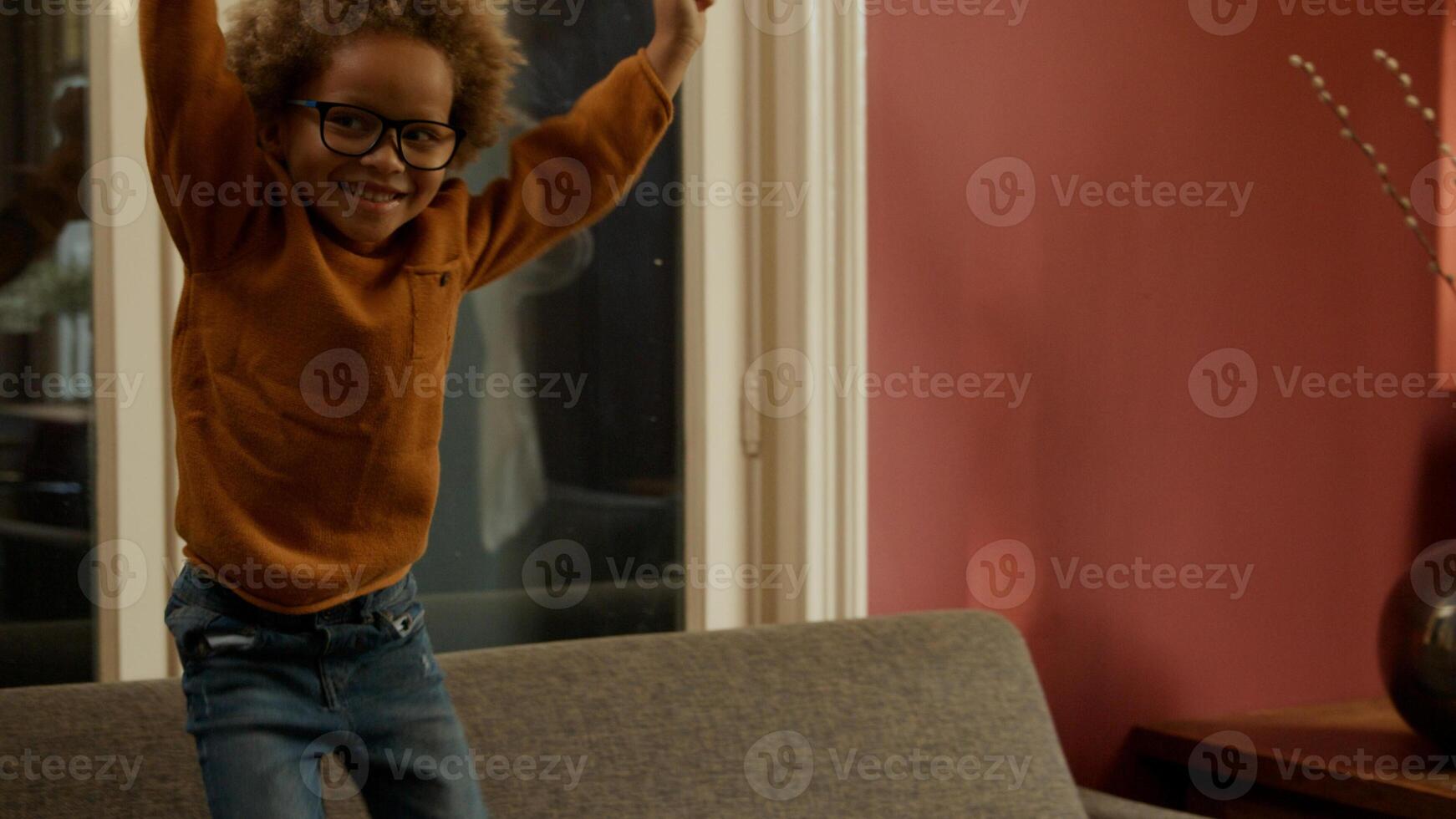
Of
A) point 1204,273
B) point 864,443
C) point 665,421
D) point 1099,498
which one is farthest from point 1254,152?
point 665,421

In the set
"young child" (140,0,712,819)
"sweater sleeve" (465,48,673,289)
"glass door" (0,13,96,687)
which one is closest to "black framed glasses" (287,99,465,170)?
"young child" (140,0,712,819)

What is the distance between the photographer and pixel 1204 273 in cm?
231

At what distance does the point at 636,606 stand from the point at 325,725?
100cm

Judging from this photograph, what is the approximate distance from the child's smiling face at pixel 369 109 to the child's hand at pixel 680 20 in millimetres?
187

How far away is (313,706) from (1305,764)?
1.50 metres

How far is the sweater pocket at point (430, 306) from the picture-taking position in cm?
99

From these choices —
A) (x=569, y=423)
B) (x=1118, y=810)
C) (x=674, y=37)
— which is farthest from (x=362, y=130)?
(x=1118, y=810)

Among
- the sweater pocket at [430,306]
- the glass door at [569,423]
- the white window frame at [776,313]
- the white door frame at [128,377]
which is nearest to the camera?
the sweater pocket at [430,306]

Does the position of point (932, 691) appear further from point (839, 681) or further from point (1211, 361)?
point (1211, 361)

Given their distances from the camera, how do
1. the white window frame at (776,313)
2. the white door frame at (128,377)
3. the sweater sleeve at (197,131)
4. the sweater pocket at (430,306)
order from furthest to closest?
the white window frame at (776,313)
the white door frame at (128,377)
the sweater pocket at (430,306)
the sweater sleeve at (197,131)

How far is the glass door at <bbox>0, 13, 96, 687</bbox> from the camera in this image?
1534 millimetres

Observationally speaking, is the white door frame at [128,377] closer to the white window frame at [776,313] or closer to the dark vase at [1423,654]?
the white window frame at [776,313]

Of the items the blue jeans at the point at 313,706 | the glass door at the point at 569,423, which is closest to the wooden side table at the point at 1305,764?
the glass door at the point at 569,423

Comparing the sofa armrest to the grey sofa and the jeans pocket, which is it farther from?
the jeans pocket
